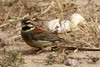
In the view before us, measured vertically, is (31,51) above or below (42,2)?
below

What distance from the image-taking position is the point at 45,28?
26.6 ft

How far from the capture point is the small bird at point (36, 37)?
23.2ft

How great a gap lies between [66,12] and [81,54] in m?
2.10

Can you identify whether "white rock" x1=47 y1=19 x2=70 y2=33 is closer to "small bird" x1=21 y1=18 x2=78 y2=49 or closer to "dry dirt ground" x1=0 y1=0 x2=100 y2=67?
"dry dirt ground" x1=0 y1=0 x2=100 y2=67

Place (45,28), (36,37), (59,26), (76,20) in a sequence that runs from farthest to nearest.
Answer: (45,28) < (76,20) < (59,26) < (36,37)

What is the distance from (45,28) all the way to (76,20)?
2.07ft

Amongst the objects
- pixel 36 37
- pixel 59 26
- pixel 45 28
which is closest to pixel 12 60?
pixel 36 37

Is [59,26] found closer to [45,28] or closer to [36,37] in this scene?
[45,28]

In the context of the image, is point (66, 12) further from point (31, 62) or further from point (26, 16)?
point (31, 62)

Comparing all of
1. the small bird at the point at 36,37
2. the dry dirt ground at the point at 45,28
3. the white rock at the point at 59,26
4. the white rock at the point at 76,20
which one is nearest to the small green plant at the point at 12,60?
the dry dirt ground at the point at 45,28

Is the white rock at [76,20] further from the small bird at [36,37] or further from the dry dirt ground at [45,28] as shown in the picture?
the small bird at [36,37]

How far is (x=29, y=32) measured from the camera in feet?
23.5

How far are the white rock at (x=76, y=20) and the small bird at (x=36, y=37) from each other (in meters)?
0.73

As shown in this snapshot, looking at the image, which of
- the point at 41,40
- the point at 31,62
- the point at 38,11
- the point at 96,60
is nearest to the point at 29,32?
the point at 41,40
